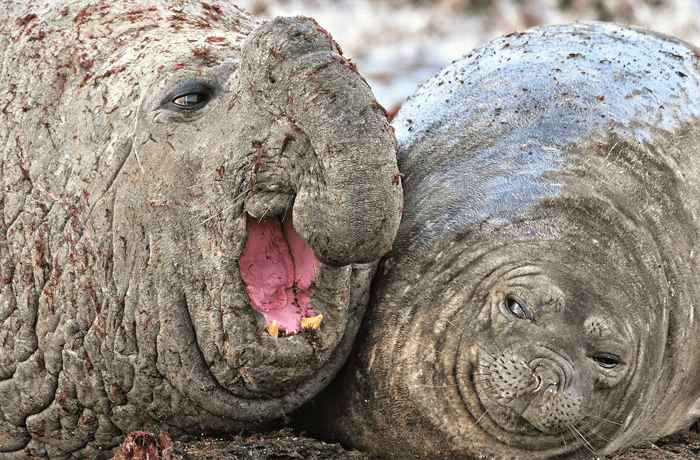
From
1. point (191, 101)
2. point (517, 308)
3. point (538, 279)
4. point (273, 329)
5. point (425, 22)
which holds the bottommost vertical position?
point (273, 329)

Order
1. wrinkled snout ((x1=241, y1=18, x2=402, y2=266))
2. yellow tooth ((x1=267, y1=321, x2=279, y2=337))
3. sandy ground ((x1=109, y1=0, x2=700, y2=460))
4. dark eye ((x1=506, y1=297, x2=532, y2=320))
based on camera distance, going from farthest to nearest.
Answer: sandy ground ((x1=109, y1=0, x2=700, y2=460))
dark eye ((x1=506, y1=297, x2=532, y2=320))
yellow tooth ((x1=267, y1=321, x2=279, y2=337))
wrinkled snout ((x1=241, y1=18, x2=402, y2=266))

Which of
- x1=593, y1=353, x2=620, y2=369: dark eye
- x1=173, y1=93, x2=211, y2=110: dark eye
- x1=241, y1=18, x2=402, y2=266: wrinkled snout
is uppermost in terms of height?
x1=173, y1=93, x2=211, y2=110: dark eye

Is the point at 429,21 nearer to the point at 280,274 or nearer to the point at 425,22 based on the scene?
the point at 425,22

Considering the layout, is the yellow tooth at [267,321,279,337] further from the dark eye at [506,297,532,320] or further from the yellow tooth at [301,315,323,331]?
the dark eye at [506,297,532,320]

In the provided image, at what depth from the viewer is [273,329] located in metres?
3.57

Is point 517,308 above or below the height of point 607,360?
above

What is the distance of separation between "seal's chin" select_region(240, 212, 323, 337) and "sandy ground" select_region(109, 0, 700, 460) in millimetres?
5546

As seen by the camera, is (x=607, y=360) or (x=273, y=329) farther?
(x=607, y=360)

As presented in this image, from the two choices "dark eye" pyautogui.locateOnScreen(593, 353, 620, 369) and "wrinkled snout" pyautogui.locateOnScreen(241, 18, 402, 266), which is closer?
"wrinkled snout" pyautogui.locateOnScreen(241, 18, 402, 266)

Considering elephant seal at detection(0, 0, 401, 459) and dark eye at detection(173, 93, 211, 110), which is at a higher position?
dark eye at detection(173, 93, 211, 110)

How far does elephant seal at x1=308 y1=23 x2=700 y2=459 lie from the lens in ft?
12.7

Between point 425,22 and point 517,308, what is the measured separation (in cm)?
780

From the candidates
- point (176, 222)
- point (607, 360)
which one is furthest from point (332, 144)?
point (607, 360)

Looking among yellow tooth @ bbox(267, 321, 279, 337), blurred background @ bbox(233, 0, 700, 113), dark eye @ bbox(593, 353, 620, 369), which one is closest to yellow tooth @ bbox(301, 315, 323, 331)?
yellow tooth @ bbox(267, 321, 279, 337)
